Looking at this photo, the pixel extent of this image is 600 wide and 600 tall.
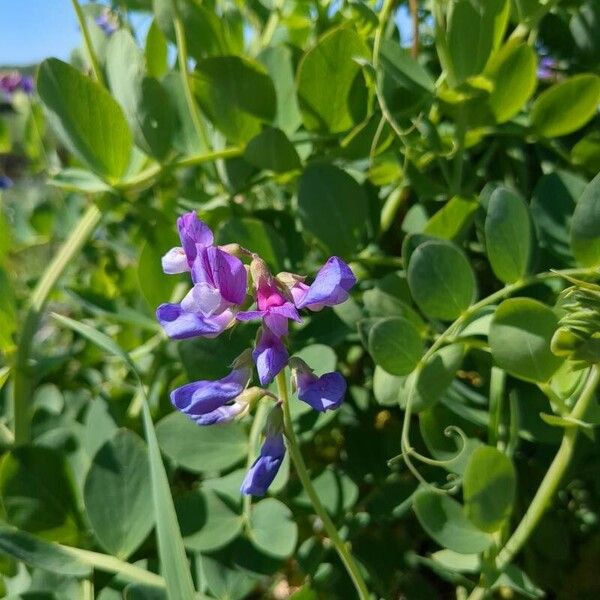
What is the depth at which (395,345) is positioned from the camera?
50cm

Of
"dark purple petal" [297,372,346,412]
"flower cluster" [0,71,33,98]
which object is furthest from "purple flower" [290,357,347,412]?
"flower cluster" [0,71,33,98]

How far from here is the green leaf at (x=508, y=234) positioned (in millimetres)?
497

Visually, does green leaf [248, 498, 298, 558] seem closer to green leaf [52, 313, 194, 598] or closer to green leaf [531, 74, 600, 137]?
green leaf [52, 313, 194, 598]

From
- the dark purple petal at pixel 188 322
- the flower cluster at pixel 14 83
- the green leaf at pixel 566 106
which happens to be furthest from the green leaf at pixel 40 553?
the flower cluster at pixel 14 83

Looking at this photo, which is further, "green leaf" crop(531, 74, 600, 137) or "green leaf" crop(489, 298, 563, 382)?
"green leaf" crop(531, 74, 600, 137)

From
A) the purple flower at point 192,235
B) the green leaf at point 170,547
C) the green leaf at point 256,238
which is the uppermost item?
the purple flower at point 192,235

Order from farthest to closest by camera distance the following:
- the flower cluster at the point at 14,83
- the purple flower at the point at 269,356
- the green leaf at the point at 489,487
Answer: the flower cluster at the point at 14,83
the green leaf at the point at 489,487
the purple flower at the point at 269,356

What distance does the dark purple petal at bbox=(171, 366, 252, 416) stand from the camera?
14.7 inches

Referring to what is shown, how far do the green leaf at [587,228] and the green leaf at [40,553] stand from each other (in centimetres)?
37

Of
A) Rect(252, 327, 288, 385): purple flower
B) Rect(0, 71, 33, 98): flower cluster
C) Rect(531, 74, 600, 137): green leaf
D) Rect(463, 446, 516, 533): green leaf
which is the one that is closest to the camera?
Rect(252, 327, 288, 385): purple flower

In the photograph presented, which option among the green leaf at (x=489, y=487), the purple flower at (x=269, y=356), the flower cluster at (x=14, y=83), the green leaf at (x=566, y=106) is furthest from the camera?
the flower cluster at (x=14, y=83)

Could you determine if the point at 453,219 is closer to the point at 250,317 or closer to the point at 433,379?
the point at 433,379

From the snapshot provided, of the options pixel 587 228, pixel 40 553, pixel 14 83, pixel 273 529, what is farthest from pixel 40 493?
pixel 14 83

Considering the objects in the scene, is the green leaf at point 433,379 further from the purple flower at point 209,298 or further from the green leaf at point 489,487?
the purple flower at point 209,298
